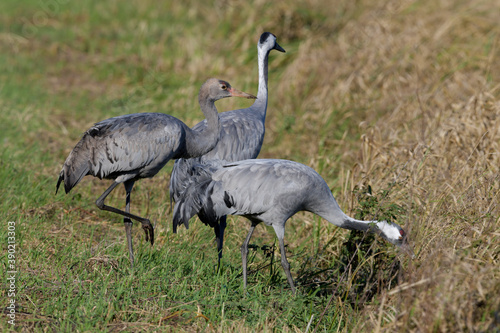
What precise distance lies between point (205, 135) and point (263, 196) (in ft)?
2.96

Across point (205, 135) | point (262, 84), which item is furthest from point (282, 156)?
point (205, 135)

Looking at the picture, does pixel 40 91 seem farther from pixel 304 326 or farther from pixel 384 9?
pixel 304 326

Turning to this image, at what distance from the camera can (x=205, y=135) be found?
5.21 m

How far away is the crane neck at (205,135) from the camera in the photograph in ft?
16.8

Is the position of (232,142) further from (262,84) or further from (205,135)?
(262,84)

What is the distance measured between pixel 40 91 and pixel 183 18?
12.4 feet

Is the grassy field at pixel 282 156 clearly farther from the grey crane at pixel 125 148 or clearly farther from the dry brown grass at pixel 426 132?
the grey crane at pixel 125 148

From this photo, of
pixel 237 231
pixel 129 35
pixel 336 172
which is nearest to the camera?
pixel 237 231

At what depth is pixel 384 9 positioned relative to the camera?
376 inches

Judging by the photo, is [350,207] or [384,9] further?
[384,9]

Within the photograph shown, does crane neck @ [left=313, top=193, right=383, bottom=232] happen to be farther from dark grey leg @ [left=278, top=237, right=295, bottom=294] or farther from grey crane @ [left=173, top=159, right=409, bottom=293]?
dark grey leg @ [left=278, top=237, right=295, bottom=294]

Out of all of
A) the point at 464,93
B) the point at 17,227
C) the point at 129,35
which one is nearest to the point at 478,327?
the point at 17,227

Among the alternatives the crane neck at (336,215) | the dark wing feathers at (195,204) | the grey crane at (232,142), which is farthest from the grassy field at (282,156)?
the grey crane at (232,142)

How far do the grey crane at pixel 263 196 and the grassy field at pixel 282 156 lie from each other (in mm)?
213
